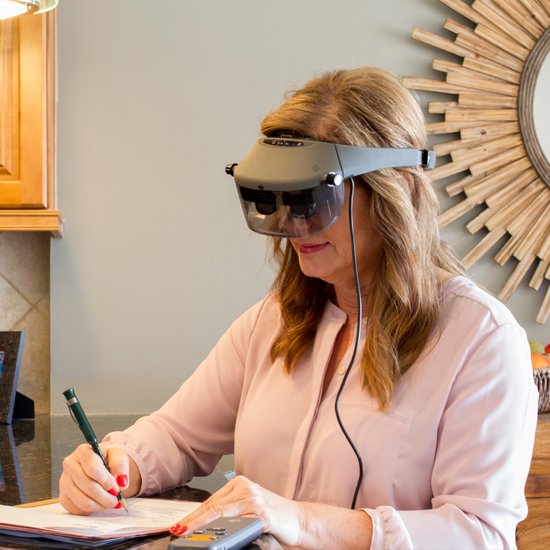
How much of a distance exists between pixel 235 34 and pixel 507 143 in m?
0.70

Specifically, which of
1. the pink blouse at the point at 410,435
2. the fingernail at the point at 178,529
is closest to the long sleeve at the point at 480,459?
the pink blouse at the point at 410,435

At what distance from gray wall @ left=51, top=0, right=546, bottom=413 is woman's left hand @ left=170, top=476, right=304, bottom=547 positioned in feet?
3.57

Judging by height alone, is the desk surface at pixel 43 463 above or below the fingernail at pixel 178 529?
below

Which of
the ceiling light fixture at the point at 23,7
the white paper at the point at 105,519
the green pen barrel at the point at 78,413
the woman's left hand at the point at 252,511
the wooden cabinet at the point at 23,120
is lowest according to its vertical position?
the white paper at the point at 105,519

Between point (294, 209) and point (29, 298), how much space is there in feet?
3.95

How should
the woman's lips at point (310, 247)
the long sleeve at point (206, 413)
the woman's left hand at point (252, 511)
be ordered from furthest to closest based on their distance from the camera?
the long sleeve at point (206, 413), the woman's lips at point (310, 247), the woman's left hand at point (252, 511)

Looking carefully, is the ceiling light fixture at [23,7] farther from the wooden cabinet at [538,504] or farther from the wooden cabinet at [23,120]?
the wooden cabinet at [538,504]

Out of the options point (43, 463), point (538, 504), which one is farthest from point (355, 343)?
point (538, 504)

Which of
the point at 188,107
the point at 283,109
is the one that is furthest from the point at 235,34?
the point at 283,109

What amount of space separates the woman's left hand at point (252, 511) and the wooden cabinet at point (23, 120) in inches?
39.4

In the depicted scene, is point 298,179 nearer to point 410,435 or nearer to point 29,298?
point 410,435

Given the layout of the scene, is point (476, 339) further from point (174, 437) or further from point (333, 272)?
point (174, 437)

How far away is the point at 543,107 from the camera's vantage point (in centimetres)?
221

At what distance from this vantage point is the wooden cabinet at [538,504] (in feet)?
6.28
